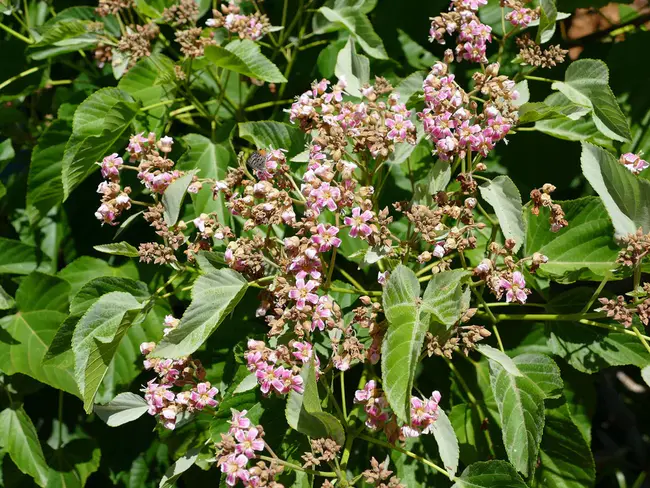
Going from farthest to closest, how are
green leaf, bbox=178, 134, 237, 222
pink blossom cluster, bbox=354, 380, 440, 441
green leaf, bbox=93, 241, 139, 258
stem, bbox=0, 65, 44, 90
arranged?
stem, bbox=0, 65, 44, 90 < green leaf, bbox=178, 134, 237, 222 < green leaf, bbox=93, 241, 139, 258 < pink blossom cluster, bbox=354, 380, 440, 441

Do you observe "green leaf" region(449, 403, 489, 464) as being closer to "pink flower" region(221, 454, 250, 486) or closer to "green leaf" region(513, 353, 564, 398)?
"green leaf" region(513, 353, 564, 398)

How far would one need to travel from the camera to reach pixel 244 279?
1.24 meters

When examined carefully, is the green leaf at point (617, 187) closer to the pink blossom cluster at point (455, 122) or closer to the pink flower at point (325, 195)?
the pink blossom cluster at point (455, 122)

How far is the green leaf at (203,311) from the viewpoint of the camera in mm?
Answer: 1142

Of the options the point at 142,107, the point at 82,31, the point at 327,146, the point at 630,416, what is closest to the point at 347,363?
the point at 327,146

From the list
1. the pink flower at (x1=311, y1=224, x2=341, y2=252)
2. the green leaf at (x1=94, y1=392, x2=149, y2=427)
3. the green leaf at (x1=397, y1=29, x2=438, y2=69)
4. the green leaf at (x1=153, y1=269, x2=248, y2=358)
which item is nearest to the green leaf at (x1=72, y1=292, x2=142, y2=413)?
the green leaf at (x1=94, y1=392, x2=149, y2=427)

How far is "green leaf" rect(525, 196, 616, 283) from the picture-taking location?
56.0 inches

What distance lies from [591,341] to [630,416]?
52.1 inches

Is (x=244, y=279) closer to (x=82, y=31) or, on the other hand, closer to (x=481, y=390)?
(x=481, y=390)

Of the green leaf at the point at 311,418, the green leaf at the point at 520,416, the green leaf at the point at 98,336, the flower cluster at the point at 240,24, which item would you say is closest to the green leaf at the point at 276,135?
the flower cluster at the point at 240,24

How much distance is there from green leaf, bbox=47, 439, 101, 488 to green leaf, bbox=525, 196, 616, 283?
135cm

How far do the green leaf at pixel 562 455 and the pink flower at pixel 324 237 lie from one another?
0.66 m

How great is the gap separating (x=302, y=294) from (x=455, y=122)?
0.45 meters

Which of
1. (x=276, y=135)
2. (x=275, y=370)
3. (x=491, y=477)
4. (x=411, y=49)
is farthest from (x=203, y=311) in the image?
(x=411, y=49)
